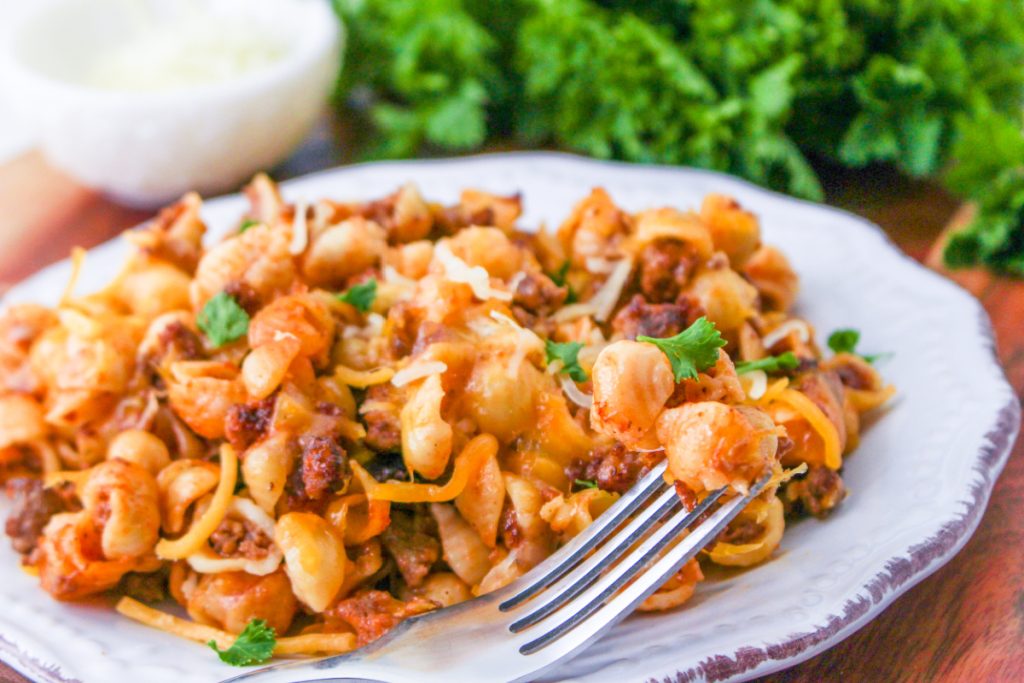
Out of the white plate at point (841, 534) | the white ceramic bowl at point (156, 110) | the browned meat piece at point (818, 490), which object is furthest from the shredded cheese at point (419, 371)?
the white ceramic bowl at point (156, 110)

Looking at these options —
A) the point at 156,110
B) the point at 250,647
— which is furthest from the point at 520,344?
the point at 156,110

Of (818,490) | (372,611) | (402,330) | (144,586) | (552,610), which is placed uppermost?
(402,330)

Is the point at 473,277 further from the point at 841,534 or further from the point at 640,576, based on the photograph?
the point at 841,534

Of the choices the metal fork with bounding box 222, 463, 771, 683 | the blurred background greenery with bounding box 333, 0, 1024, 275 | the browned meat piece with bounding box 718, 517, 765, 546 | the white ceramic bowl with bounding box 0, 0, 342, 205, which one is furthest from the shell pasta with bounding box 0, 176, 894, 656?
the blurred background greenery with bounding box 333, 0, 1024, 275

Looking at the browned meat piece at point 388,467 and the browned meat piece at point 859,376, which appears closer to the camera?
the browned meat piece at point 388,467

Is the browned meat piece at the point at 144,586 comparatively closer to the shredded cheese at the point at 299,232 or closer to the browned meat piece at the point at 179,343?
the browned meat piece at the point at 179,343

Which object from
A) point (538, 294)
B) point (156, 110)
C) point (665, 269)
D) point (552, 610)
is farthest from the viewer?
point (156, 110)

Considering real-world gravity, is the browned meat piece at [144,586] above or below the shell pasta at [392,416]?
below
